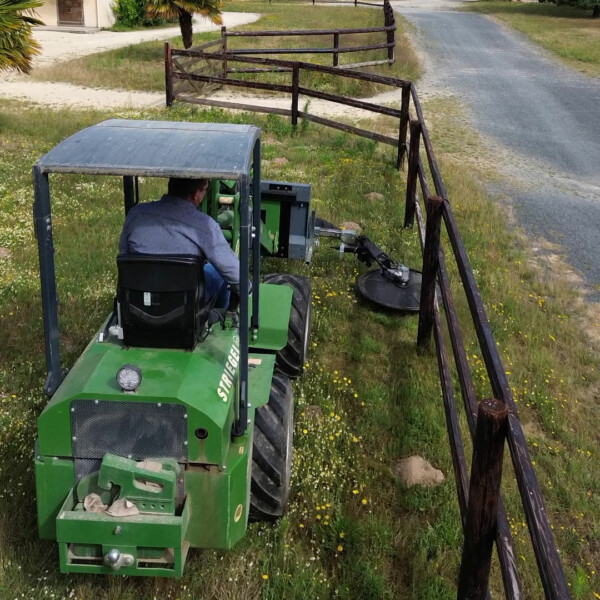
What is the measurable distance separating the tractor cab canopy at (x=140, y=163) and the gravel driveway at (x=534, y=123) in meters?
5.44

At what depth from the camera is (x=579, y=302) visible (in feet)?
24.1

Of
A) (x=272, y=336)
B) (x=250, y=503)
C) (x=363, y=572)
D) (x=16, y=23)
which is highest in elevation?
(x=16, y=23)

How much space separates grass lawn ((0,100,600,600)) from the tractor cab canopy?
3.07 feet

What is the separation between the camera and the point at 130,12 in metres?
32.1

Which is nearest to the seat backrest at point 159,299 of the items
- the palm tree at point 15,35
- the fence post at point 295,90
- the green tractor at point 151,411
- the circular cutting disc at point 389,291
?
the green tractor at point 151,411

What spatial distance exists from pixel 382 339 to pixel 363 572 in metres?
2.85

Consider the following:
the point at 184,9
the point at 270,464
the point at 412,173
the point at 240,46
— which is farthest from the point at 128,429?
the point at 240,46

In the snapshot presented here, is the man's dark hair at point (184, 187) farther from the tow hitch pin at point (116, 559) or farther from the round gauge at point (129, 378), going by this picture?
the tow hitch pin at point (116, 559)

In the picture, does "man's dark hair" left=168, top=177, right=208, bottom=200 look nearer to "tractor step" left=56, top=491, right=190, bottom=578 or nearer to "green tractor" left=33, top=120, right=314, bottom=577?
"green tractor" left=33, top=120, right=314, bottom=577

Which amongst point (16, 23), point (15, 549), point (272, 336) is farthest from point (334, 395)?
point (16, 23)

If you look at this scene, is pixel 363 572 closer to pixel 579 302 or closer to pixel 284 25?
pixel 579 302

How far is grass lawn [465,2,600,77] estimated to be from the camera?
77.8ft

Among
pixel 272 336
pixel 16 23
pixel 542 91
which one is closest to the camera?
pixel 272 336

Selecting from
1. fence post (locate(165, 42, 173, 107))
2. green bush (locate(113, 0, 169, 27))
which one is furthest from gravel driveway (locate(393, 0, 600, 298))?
green bush (locate(113, 0, 169, 27))
